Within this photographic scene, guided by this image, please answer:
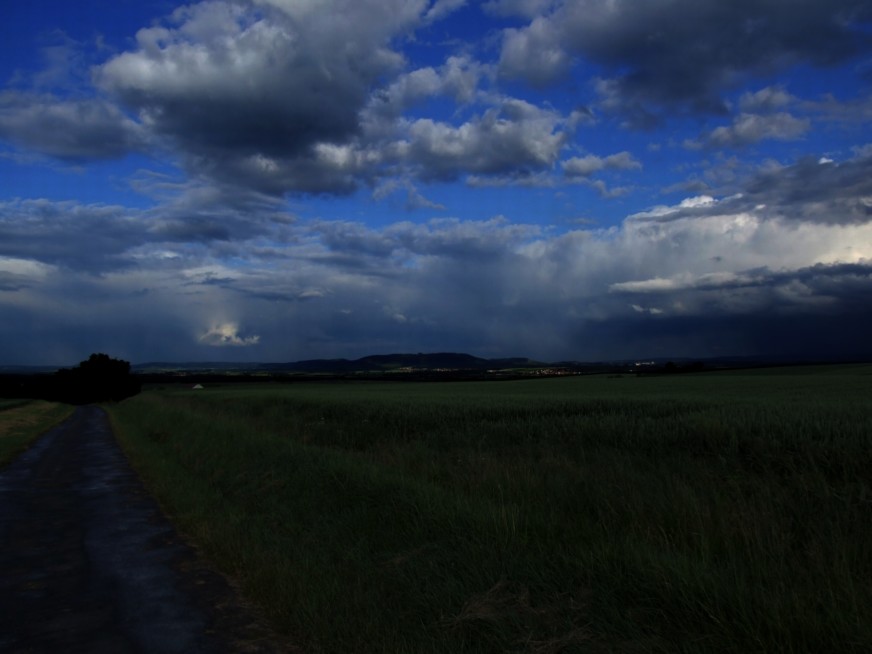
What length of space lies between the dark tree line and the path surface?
329ft

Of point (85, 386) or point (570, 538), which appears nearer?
point (570, 538)

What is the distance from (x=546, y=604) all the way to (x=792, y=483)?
534 cm

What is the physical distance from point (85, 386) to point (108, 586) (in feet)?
358

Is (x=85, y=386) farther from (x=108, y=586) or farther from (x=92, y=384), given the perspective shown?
(x=108, y=586)

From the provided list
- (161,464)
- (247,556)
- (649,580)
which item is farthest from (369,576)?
(161,464)

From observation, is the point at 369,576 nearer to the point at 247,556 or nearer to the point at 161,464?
the point at 247,556

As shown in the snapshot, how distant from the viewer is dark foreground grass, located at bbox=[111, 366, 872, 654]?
4.64 m

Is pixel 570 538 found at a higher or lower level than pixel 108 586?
higher

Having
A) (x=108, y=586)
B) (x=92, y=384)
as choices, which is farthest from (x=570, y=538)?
(x=92, y=384)

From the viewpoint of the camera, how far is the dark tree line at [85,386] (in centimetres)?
10062

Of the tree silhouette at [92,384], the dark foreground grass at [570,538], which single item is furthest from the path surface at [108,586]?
the tree silhouette at [92,384]

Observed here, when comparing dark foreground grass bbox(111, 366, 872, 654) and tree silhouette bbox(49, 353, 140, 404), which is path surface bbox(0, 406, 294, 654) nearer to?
dark foreground grass bbox(111, 366, 872, 654)

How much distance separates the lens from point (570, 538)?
6664 millimetres

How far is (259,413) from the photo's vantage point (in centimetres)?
3216
